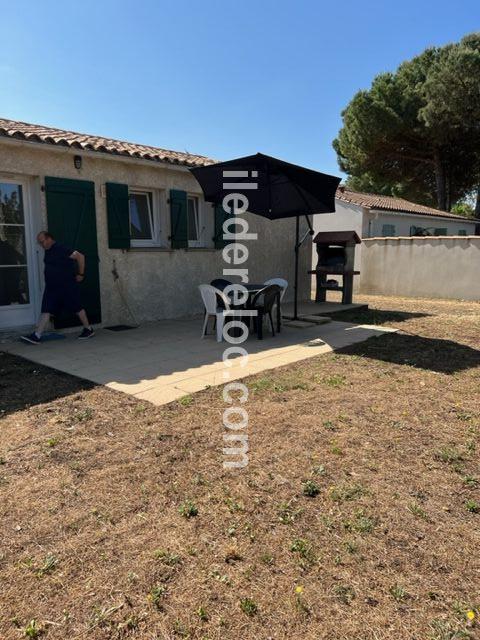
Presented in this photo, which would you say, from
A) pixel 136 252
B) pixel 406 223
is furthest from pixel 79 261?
pixel 406 223

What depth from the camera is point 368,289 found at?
15227 millimetres

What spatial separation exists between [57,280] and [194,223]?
3779 mm

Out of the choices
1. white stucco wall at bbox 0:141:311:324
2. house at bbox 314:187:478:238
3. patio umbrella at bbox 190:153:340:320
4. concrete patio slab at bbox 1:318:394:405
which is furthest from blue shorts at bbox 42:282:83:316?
house at bbox 314:187:478:238

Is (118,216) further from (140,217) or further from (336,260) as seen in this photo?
(336,260)

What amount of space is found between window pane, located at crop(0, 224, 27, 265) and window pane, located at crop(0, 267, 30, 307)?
0.42 ft

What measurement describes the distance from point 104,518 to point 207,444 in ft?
3.50

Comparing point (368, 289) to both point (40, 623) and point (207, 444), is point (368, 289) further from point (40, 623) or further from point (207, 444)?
point (40, 623)

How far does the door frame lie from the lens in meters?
6.66

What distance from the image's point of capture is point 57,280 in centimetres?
644

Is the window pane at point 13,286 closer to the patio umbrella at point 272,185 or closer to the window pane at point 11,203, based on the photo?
the window pane at point 11,203

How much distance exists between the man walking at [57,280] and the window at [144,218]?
6.19ft

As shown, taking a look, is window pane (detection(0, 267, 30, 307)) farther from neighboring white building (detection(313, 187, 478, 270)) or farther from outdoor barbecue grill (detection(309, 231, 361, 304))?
neighboring white building (detection(313, 187, 478, 270))

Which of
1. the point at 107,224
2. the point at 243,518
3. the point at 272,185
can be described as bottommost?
the point at 243,518

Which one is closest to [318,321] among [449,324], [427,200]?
[449,324]
